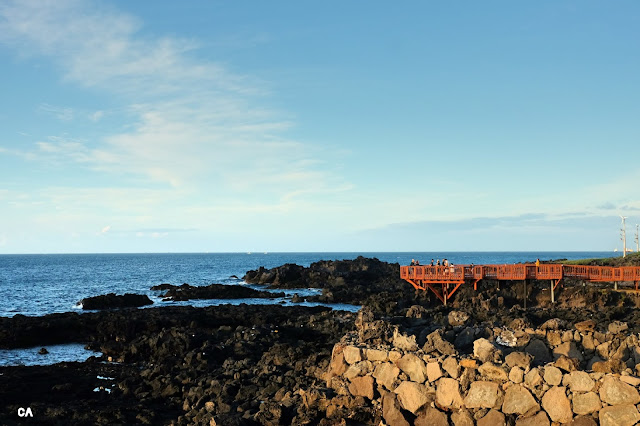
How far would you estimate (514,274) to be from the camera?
3622 cm

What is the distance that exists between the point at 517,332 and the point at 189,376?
35.1 feet

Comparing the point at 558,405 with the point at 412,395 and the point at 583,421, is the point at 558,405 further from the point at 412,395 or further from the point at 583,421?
the point at 412,395

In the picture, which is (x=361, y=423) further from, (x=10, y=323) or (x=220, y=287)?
(x=220, y=287)

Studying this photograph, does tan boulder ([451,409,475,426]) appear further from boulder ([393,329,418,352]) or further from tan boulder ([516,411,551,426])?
boulder ([393,329,418,352])

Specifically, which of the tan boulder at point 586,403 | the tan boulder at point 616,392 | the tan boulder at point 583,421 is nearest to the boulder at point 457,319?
the tan boulder at point 586,403

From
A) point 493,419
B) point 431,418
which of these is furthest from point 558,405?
point 431,418

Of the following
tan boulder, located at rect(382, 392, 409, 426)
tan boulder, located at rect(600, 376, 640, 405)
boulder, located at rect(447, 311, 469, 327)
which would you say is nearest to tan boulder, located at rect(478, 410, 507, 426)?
tan boulder, located at rect(382, 392, 409, 426)

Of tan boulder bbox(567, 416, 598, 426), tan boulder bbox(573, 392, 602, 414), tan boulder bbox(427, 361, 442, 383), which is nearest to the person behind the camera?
tan boulder bbox(567, 416, 598, 426)

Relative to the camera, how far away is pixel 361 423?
42.3 ft

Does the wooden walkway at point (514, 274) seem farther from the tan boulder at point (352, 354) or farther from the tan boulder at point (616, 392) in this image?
the tan boulder at point (616, 392)

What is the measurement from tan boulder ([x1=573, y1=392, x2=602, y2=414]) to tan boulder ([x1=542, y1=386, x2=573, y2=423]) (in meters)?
0.14

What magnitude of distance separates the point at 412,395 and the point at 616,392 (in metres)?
4.21

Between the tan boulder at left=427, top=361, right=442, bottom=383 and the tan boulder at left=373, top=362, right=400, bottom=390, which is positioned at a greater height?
the tan boulder at left=427, top=361, right=442, bottom=383

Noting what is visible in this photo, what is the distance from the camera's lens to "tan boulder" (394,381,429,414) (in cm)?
1256
